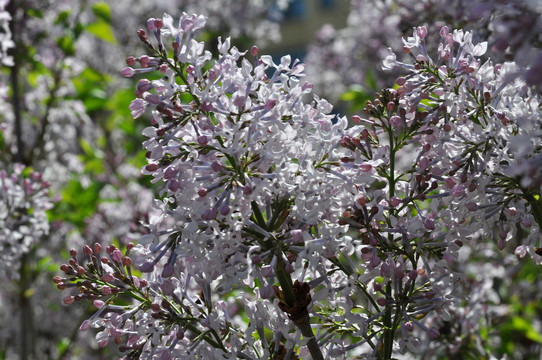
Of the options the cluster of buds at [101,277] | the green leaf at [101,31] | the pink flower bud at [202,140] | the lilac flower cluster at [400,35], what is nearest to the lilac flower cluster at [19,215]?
the cluster of buds at [101,277]

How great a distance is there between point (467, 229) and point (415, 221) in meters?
0.17

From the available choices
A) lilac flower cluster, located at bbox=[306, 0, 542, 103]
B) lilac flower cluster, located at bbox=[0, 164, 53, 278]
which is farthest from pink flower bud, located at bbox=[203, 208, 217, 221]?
lilac flower cluster, located at bbox=[0, 164, 53, 278]

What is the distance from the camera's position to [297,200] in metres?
1.46

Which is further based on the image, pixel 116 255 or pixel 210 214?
pixel 116 255

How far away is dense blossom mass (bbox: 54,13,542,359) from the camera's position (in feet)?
4.90

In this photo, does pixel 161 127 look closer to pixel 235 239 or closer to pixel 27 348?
pixel 235 239

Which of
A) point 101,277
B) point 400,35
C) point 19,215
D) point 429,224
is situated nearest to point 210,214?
point 101,277

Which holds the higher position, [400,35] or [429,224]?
[400,35]

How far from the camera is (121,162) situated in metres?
6.07

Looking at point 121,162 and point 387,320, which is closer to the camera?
point 387,320

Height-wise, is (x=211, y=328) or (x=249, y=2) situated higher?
(x=249, y=2)

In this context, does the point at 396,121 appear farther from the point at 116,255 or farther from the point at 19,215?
the point at 19,215

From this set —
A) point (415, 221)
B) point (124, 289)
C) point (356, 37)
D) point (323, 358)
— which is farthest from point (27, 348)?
point (356, 37)

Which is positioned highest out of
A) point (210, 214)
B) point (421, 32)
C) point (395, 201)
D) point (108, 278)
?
point (421, 32)
